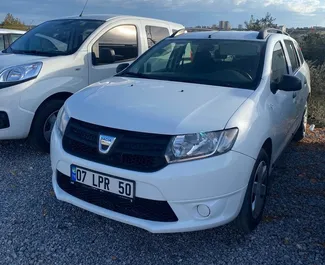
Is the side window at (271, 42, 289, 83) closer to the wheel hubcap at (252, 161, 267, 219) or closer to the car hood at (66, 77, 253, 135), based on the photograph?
the car hood at (66, 77, 253, 135)

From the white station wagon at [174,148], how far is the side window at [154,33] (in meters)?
2.59

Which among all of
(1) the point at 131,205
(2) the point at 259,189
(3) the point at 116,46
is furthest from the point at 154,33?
(1) the point at 131,205

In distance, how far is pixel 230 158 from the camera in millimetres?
2461

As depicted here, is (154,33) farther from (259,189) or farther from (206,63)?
(259,189)

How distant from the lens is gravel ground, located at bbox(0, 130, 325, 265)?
2635 millimetres

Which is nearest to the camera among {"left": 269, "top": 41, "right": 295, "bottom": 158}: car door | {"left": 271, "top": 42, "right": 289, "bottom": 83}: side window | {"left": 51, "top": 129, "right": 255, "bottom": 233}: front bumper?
{"left": 51, "top": 129, "right": 255, "bottom": 233}: front bumper

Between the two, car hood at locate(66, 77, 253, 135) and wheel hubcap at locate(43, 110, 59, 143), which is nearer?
car hood at locate(66, 77, 253, 135)

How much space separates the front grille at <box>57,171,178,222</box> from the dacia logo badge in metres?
0.32

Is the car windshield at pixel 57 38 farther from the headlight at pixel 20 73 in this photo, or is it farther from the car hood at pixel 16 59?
the headlight at pixel 20 73

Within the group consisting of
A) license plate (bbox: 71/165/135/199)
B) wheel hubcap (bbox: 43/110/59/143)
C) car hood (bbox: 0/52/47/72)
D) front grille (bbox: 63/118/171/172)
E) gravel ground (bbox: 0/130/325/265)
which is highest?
car hood (bbox: 0/52/47/72)

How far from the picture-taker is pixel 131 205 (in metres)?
2.57

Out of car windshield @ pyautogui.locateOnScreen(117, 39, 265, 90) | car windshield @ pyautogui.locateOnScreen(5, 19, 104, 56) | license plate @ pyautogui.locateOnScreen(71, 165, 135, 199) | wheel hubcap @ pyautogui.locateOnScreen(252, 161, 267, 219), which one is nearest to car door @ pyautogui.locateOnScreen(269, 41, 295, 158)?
car windshield @ pyautogui.locateOnScreen(117, 39, 265, 90)

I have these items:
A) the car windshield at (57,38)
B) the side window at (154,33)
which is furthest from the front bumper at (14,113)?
the side window at (154,33)

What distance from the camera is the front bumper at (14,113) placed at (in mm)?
4066
